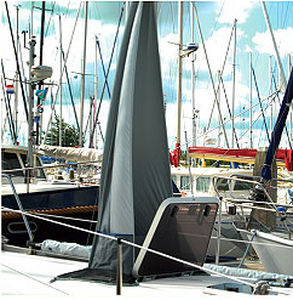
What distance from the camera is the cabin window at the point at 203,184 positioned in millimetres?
16906

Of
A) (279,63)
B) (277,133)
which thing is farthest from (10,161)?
(279,63)

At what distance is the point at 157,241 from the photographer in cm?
487

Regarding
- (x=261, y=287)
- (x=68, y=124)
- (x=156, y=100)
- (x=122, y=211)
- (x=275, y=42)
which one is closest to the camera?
(x=261, y=287)

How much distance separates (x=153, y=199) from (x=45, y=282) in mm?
1373

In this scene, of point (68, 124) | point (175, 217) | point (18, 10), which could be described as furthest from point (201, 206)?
point (68, 124)

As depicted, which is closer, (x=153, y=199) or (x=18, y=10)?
(x=153, y=199)

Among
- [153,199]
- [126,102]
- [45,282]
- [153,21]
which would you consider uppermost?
[153,21]

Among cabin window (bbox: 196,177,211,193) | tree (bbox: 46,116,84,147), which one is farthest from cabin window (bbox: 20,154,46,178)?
tree (bbox: 46,116,84,147)

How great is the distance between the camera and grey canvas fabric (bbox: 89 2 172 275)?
16.4 feet

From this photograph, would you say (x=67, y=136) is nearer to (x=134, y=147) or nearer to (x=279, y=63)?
(x=279, y=63)

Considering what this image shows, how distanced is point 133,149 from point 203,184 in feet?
39.8

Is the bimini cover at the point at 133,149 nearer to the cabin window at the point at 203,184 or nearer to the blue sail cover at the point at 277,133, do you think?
the blue sail cover at the point at 277,133

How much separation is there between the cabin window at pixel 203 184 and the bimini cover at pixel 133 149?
1169 centimetres

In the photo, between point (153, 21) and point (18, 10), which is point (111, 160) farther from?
point (18, 10)
